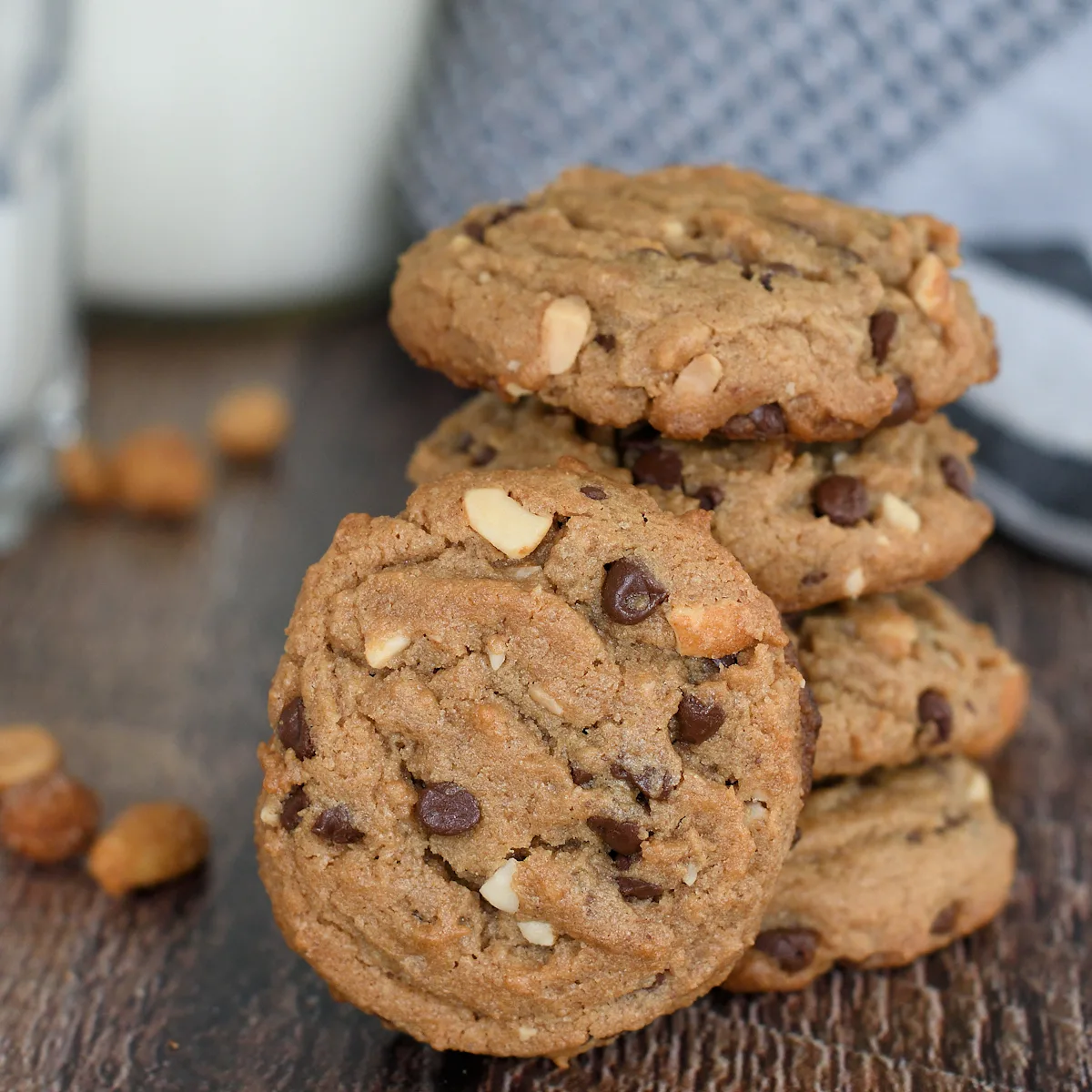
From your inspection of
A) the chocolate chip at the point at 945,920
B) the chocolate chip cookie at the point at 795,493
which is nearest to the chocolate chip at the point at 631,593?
the chocolate chip cookie at the point at 795,493

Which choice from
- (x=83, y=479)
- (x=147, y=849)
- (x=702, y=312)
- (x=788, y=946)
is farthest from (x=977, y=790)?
Answer: (x=83, y=479)

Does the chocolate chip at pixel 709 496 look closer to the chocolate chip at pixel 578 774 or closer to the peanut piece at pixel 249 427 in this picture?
the chocolate chip at pixel 578 774

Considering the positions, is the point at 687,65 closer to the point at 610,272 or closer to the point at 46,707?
the point at 610,272

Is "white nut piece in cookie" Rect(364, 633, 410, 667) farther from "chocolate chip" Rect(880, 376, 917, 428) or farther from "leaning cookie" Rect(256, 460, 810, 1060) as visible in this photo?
"chocolate chip" Rect(880, 376, 917, 428)

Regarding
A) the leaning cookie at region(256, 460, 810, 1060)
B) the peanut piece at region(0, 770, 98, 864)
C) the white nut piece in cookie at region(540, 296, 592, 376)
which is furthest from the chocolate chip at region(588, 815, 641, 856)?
the peanut piece at region(0, 770, 98, 864)

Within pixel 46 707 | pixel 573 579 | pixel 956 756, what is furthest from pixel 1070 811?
pixel 46 707
